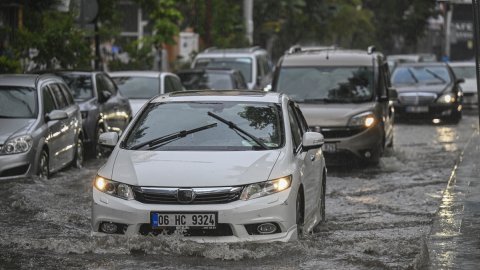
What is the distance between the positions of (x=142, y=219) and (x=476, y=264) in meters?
2.68

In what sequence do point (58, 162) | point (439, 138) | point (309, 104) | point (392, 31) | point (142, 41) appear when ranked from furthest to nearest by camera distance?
point (392, 31) → point (142, 41) → point (439, 138) → point (309, 104) → point (58, 162)

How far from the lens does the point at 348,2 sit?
57594 mm

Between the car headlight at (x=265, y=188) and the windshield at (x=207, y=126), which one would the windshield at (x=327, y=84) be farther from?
the car headlight at (x=265, y=188)

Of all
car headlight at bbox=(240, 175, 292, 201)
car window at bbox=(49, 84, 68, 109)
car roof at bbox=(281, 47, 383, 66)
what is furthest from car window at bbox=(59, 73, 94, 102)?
car headlight at bbox=(240, 175, 292, 201)

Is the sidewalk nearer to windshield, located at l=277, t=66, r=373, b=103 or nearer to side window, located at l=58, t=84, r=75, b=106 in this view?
windshield, located at l=277, t=66, r=373, b=103

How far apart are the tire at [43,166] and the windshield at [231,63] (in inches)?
566

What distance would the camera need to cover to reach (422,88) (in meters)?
30.7

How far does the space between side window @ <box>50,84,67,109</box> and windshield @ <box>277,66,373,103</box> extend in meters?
3.93

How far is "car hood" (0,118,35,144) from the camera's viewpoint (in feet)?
48.1

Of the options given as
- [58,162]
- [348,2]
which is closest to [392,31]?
[348,2]

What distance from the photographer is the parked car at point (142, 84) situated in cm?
2233

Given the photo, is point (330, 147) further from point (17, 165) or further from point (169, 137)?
point (169, 137)

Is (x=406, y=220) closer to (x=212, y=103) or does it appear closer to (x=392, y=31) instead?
(x=212, y=103)

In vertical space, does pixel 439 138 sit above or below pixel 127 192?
below
